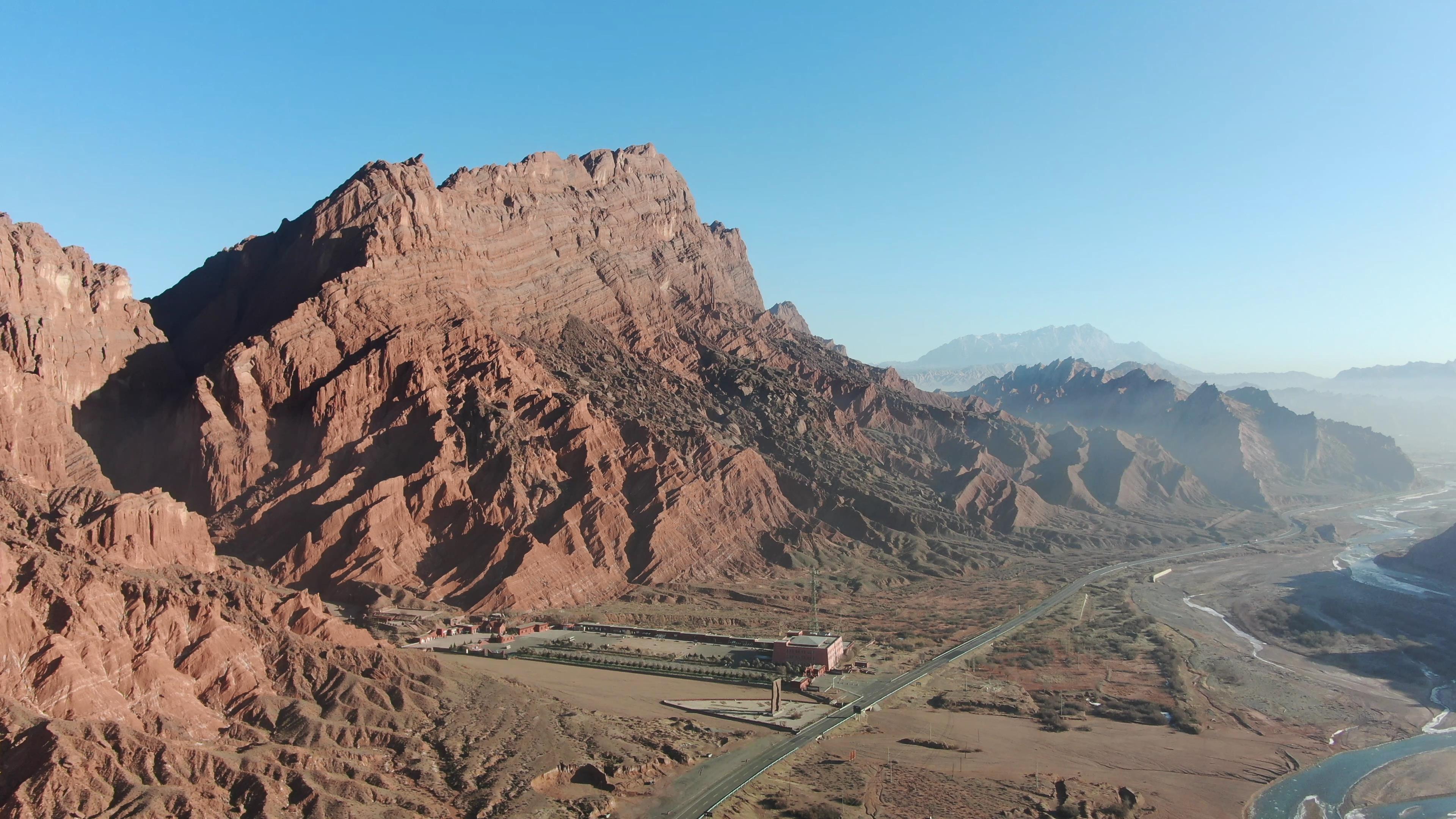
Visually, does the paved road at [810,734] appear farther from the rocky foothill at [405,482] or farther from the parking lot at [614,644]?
the parking lot at [614,644]

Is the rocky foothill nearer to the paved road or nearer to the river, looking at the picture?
the paved road

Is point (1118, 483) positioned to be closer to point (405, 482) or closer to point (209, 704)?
point (405, 482)

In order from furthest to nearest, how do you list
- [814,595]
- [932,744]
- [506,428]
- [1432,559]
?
[1432,559], [506,428], [814,595], [932,744]

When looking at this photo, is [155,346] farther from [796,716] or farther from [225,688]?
[796,716]

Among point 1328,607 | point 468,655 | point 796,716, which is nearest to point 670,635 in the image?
point 468,655

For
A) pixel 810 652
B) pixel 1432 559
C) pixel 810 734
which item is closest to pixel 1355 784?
pixel 810 734

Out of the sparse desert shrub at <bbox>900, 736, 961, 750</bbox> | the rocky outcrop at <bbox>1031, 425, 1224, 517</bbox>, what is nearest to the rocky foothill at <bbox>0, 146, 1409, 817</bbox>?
the rocky outcrop at <bbox>1031, 425, 1224, 517</bbox>
